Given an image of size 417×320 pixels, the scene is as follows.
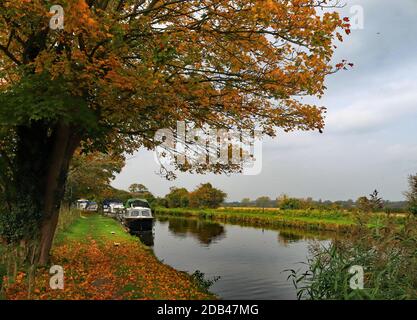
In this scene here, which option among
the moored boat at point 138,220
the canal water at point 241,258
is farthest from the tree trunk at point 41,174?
the moored boat at point 138,220

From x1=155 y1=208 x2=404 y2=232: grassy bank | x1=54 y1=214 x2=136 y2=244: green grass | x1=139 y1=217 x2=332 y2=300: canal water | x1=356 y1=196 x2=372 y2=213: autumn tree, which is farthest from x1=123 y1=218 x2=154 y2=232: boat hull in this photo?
x1=356 y1=196 x2=372 y2=213: autumn tree

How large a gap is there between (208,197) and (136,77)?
2872 inches

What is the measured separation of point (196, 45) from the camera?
11.3m

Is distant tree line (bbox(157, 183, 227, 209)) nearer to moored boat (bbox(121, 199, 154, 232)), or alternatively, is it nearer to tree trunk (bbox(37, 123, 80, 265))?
moored boat (bbox(121, 199, 154, 232))

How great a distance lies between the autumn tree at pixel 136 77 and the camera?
9273 millimetres

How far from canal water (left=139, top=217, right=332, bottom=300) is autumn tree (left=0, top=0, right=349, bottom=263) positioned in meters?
4.69

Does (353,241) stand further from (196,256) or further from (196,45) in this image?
(196,256)

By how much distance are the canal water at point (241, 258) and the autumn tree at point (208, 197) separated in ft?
138

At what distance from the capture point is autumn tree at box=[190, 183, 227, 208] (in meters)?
82.2

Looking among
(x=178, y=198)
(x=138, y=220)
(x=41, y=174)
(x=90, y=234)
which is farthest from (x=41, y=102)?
(x=178, y=198)

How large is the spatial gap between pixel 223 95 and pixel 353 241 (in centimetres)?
Answer: 556

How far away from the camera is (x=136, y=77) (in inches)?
383

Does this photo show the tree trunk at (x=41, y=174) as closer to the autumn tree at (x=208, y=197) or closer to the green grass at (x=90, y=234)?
the green grass at (x=90, y=234)

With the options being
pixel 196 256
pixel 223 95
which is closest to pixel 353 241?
pixel 223 95
